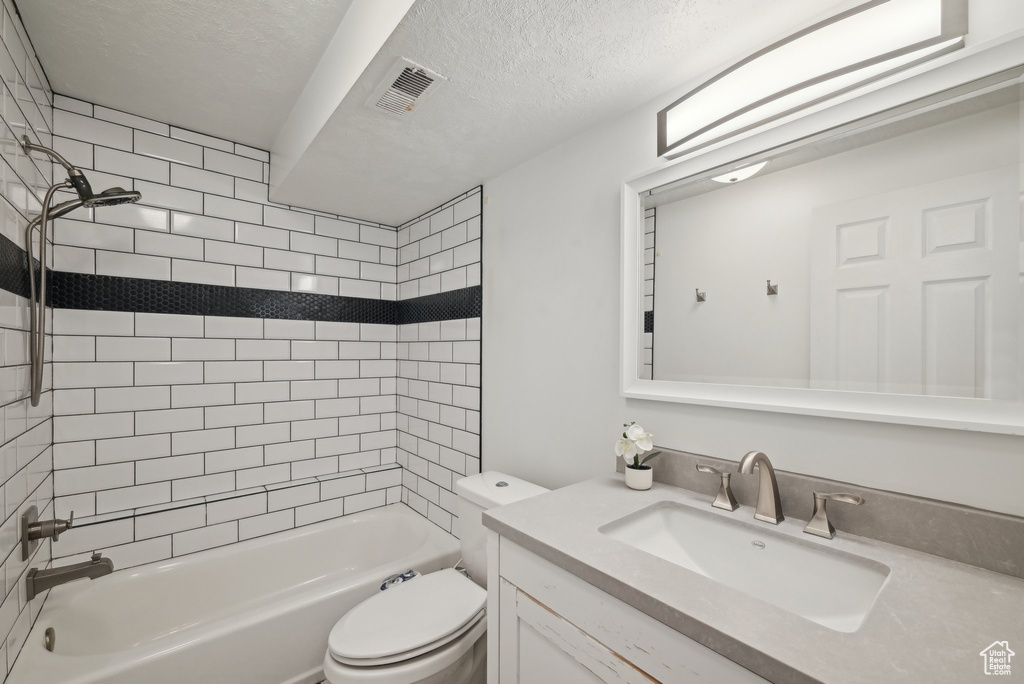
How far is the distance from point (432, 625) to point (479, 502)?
1.37 feet

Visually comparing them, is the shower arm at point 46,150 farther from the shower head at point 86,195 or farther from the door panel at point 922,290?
the door panel at point 922,290

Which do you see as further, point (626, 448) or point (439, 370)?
point (439, 370)

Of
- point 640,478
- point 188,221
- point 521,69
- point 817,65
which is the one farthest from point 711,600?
point 188,221

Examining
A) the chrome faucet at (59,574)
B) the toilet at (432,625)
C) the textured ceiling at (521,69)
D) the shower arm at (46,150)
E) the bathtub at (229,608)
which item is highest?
the textured ceiling at (521,69)

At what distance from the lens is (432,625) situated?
1.40 metres

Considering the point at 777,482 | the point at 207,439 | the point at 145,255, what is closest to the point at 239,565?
the point at 207,439

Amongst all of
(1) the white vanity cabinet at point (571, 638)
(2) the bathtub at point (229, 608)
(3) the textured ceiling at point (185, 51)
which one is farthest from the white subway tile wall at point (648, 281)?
(2) the bathtub at point (229, 608)

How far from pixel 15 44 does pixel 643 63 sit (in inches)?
73.8

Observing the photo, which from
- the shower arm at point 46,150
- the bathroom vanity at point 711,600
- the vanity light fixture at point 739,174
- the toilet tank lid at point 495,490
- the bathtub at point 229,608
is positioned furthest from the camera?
the toilet tank lid at point 495,490

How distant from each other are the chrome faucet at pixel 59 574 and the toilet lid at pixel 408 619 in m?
0.86

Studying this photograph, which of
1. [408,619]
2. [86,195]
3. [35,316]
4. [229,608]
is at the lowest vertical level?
[229,608]

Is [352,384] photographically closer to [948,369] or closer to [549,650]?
[549,650]

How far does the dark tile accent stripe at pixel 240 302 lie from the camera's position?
6.00 ft

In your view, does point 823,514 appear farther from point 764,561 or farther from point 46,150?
point 46,150
